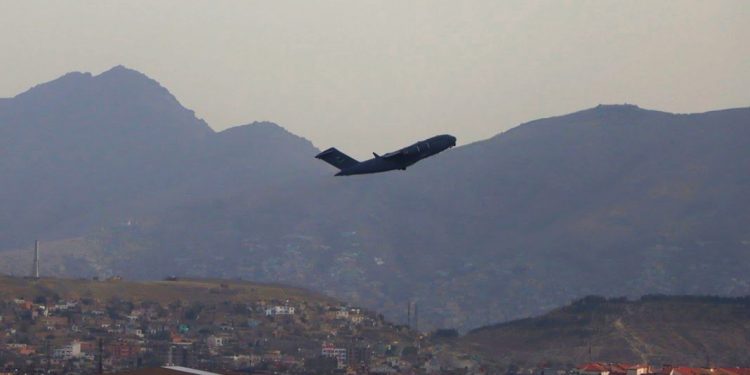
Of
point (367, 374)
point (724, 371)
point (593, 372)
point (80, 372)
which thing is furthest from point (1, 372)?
point (724, 371)

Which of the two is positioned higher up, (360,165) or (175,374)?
(360,165)

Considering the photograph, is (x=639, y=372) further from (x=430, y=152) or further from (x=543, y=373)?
(x=430, y=152)

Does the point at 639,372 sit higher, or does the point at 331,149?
the point at 331,149

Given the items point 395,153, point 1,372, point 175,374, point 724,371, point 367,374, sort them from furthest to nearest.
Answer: point 367,374, point 724,371, point 1,372, point 395,153, point 175,374

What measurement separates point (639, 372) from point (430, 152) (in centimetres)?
6930

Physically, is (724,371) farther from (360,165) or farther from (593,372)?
(360,165)

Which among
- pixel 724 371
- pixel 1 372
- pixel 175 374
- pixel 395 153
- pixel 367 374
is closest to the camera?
pixel 175 374

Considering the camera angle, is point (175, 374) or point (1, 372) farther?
point (1, 372)

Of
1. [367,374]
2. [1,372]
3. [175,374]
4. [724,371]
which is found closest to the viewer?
[175,374]

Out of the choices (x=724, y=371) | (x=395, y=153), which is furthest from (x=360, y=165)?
(x=724, y=371)

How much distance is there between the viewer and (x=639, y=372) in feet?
589

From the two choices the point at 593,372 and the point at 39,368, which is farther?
the point at 39,368

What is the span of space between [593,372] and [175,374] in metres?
88.6

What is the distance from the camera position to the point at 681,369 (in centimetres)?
18138
